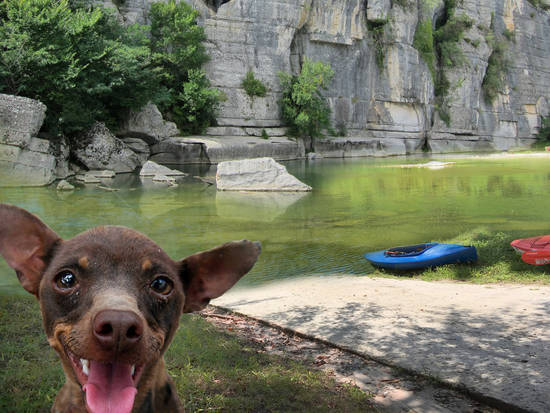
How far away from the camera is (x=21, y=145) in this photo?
19375 millimetres

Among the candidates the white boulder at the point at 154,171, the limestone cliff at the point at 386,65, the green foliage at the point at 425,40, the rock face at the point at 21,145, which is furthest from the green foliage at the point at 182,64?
the green foliage at the point at 425,40

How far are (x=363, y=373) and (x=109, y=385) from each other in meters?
3.02

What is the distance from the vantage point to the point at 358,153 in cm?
4125

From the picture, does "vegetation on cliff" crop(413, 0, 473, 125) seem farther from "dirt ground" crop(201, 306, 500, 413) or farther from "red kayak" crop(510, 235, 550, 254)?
"dirt ground" crop(201, 306, 500, 413)

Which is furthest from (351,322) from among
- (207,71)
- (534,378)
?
(207,71)

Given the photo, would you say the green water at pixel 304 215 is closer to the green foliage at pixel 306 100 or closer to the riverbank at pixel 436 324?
the riverbank at pixel 436 324

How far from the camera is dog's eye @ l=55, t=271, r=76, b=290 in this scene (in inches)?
68.9

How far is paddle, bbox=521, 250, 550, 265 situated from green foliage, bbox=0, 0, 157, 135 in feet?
62.6

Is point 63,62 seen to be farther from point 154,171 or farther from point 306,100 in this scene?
point 306,100

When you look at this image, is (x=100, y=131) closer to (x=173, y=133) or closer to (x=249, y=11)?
(x=173, y=133)

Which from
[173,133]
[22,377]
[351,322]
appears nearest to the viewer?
[22,377]

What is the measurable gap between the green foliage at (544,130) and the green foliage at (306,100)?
89.7 feet

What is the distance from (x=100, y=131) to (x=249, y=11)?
15.8m

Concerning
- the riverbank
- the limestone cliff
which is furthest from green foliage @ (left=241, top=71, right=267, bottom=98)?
the riverbank
